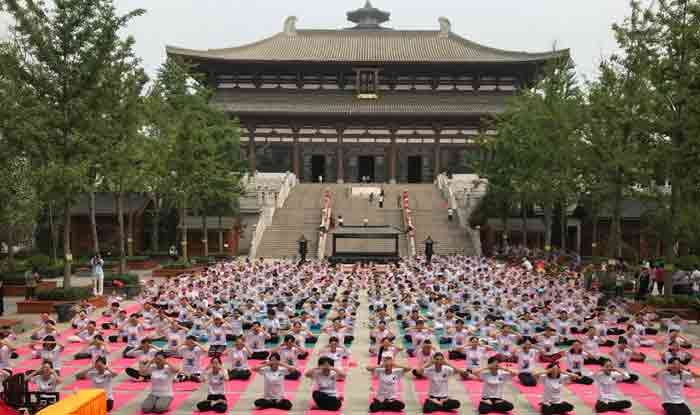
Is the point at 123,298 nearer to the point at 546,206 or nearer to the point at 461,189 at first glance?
the point at 546,206

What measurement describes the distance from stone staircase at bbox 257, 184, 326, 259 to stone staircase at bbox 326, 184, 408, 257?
4.02 feet

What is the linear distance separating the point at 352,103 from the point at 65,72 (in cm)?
3877

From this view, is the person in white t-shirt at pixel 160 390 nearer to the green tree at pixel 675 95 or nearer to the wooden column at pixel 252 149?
the green tree at pixel 675 95

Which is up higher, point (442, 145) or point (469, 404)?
point (442, 145)

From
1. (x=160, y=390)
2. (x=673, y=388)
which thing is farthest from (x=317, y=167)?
(x=673, y=388)

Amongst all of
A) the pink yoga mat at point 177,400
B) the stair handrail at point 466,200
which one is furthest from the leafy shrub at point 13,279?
the stair handrail at point 466,200

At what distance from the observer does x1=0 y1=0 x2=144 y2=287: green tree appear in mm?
23734

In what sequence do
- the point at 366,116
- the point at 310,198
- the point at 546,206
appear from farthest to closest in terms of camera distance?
1. the point at 366,116
2. the point at 310,198
3. the point at 546,206

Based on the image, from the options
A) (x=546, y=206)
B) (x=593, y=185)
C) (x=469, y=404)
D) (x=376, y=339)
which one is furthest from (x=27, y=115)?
(x=546, y=206)

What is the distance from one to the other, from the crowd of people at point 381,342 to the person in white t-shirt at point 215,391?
0.02 meters

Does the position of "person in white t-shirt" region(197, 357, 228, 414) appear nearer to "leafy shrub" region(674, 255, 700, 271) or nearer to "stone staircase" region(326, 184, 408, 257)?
"leafy shrub" region(674, 255, 700, 271)

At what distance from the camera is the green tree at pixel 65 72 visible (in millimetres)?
Answer: 23734

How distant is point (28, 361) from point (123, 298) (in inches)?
434

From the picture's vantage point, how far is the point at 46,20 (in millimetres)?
24312
